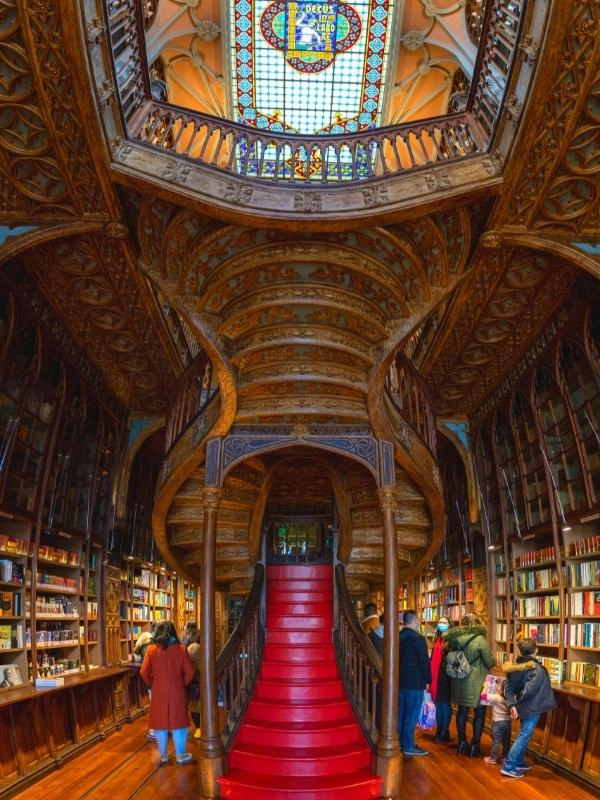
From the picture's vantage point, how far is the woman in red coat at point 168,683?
4.77 metres

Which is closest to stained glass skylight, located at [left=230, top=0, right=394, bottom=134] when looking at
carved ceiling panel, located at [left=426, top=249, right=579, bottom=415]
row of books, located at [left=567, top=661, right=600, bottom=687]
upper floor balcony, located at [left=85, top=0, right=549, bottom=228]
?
upper floor balcony, located at [left=85, top=0, right=549, bottom=228]

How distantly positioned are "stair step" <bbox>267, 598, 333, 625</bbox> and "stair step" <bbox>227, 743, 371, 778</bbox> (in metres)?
2.07

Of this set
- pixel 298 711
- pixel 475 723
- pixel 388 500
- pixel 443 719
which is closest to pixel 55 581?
pixel 298 711

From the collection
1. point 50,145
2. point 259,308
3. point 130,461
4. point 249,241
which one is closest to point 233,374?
point 259,308

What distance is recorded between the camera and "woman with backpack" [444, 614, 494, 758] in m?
5.30

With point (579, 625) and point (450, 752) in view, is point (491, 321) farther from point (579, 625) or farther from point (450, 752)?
point (450, 752)

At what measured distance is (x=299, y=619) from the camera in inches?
268

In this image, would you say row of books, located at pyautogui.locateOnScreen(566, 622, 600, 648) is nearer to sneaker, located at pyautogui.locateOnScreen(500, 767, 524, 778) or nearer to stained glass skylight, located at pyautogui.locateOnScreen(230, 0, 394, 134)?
sneaker, located at pyautogui.locateOnScreen(500, 767, 524, 778)

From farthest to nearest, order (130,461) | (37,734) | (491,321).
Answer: (130,461)
(491,321)
(37,734)

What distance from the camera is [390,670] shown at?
4.76 metres

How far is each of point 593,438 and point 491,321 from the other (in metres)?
1.54

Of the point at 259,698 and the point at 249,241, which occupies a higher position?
the point at 249,241

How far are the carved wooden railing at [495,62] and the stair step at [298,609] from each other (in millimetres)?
5107

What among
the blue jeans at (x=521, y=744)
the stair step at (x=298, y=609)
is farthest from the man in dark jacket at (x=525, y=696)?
the stair step at (x=298, y=609)
